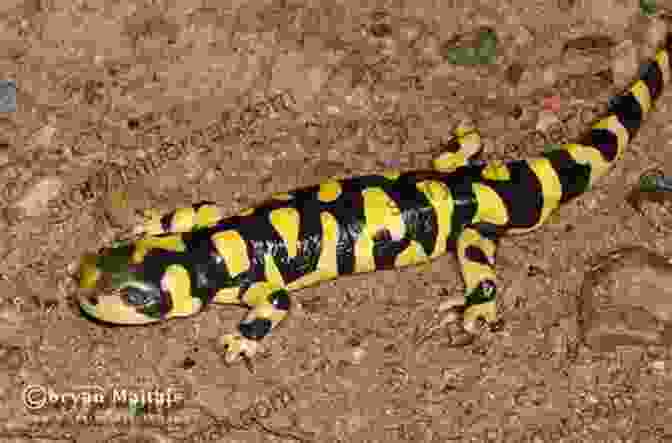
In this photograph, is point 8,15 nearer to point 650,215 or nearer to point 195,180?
Answer: point 195,180

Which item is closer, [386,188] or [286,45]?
[386,188]

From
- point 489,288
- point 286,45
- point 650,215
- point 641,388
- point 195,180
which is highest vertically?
point 286,45

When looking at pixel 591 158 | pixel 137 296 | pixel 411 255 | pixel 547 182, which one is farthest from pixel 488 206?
pixel 137 296

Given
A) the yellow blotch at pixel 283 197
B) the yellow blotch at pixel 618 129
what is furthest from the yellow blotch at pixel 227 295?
the yellow blotch at pixel 618 129

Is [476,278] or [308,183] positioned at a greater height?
[308,183]

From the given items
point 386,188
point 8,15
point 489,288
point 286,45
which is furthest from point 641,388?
point 8,15

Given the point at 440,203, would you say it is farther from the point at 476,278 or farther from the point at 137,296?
the point at 137,296
